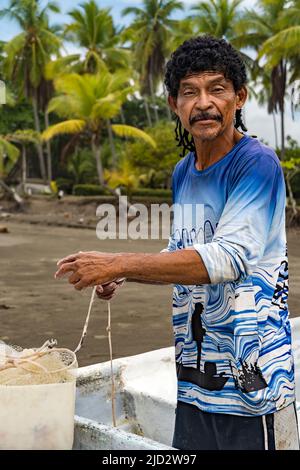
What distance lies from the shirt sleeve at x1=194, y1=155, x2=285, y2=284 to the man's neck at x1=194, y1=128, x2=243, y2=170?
0.46 feet

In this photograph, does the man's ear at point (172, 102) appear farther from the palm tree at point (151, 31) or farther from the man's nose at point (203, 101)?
the palm tree at point (151, 31)

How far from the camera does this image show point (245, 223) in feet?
5.06

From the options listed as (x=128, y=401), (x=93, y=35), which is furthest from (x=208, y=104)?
(x=93, y=35)

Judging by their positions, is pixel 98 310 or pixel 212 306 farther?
pixel 98 310

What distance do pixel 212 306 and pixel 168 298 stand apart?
26.3 ft

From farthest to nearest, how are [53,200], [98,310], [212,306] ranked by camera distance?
[53,200], [98,310], [212,306]

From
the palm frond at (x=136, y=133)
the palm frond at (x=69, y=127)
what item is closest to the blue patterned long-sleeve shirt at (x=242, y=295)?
the palm frond at (x=136, y=133)

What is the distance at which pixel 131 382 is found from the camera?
3.13 metres

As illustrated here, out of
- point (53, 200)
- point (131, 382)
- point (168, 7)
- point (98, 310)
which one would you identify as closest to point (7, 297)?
point (98, 310)

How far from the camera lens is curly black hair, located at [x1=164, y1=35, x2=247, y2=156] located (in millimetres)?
1697

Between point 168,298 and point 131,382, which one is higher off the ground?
point 131,382

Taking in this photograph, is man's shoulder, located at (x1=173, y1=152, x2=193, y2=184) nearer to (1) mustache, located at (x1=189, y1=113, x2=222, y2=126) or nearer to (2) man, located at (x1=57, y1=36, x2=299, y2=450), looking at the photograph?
(2) man, located at (x1=57, y1=36, x2=299, y2=450)

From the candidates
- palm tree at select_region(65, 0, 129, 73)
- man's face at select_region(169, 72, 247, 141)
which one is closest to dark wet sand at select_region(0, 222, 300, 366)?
man's face at select_region(169, 72, 247, 141)

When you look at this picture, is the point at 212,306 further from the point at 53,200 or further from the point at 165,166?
the point at 53,200
